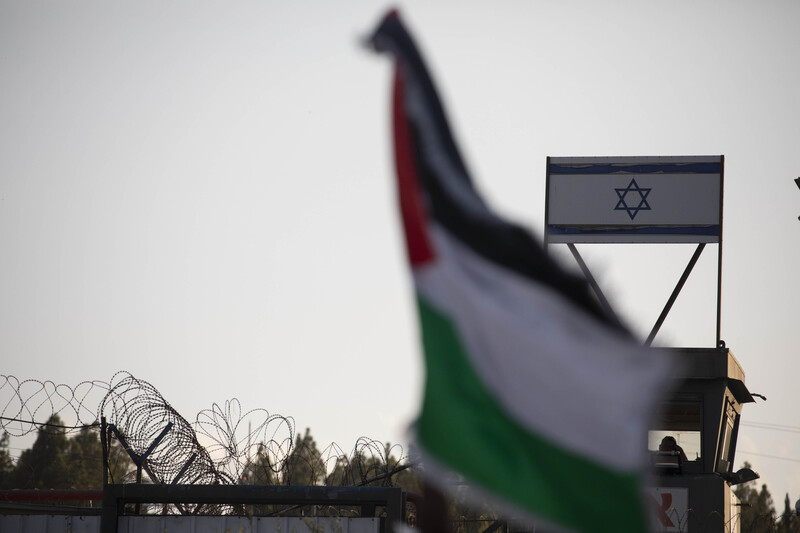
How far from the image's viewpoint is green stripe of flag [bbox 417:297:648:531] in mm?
3611

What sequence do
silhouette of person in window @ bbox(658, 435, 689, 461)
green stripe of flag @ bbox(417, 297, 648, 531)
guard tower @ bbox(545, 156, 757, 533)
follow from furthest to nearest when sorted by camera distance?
guard tower @ bbox(545, 156, 757, 533) → silhouette of person in window @ bbox(658, 435, 689, 461) → green stripe of flag @ bbox(417, 297, 648, 531)

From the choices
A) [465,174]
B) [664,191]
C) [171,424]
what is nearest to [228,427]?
[171,424]

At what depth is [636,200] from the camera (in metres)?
18.3

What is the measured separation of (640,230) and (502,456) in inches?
603

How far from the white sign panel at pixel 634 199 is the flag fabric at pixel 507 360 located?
14.9 metres

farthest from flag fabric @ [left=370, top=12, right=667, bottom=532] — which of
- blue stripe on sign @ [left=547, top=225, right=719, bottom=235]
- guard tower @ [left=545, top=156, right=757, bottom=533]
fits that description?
blue stripe on sign @ [left=547, top=225, right=719, bottom=235]

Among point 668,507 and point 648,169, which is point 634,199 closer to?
point 648,169

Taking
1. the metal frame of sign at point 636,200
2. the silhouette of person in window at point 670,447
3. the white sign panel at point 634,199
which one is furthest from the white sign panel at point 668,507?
the white sign panel at point 634,199

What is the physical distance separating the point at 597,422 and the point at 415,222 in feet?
3.07

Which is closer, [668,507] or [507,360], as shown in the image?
[507,360]

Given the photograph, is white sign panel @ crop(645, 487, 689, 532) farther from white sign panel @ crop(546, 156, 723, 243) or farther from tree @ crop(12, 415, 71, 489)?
tree @ crop(12, 415, 71, 489)

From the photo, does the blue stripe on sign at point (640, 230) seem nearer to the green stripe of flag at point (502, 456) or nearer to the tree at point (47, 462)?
the green stripe of flag at point (502, 456)

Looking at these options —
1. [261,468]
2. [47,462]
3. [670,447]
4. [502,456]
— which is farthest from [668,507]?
[47,462]

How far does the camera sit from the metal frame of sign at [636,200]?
18078mm
